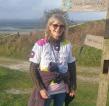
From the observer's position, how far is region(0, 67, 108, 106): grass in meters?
8.46

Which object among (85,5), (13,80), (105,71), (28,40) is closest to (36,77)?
(105,71)

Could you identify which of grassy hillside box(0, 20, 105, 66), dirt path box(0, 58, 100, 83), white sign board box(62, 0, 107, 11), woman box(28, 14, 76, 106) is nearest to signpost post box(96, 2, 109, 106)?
white sign board box(62, 0, 107, 11)

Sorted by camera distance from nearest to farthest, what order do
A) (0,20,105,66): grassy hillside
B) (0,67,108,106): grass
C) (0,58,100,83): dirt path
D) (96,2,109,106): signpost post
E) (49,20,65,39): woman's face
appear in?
(49,20,65,39): woman's face, (96,2,109,106): signpost post, (0,67,108,106): grass, (0,58,100,83): dirt path, (0,20,105,66): grassy hillside

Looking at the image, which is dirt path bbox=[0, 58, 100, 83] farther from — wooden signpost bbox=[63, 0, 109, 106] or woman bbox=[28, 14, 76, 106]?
woman bbox=[28, 14, 76, 106]

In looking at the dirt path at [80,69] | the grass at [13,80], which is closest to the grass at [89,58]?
the dirt path at [80,69]

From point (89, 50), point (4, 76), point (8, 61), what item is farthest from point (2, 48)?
point (4, 76)

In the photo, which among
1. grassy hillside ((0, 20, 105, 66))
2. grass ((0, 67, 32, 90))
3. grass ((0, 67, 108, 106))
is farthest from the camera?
grassy hillside ((0, 20, 105, 66))

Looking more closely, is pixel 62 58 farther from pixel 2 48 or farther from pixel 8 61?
pixel 2 48

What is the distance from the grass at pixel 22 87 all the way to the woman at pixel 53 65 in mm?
3325

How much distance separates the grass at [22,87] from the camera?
27.8 feet

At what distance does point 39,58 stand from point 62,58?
26 centimetres

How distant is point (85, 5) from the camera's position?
650 cm

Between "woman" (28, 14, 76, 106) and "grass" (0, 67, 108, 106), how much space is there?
3.32 m

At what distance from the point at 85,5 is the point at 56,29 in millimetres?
1680
